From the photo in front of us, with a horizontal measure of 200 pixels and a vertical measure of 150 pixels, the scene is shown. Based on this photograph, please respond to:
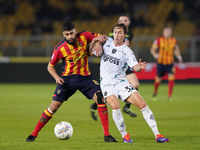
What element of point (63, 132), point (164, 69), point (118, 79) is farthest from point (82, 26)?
point (63, 132)

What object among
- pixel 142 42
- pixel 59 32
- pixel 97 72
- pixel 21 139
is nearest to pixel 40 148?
pixel 21 139

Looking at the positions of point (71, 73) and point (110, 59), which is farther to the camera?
point (71, 73)

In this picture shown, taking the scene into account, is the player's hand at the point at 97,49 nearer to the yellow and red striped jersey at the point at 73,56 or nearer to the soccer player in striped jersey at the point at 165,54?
the yellow and red striped jersey at the point at 73,56

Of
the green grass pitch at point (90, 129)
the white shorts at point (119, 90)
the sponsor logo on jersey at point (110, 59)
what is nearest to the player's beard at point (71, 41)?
the sponsor logo on jersey at point (110, 59)

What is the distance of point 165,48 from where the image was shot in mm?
12641

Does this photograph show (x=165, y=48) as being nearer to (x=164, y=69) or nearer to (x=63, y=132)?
(x=164, y=69)

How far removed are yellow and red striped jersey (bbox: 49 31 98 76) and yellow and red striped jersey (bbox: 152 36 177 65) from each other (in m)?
7.21

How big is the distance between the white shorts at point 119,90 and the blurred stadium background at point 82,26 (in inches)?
487

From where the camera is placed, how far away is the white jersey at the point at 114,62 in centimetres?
527

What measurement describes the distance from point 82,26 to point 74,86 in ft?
52.0

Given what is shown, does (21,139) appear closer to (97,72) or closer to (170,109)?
(170,109)

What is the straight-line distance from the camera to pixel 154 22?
21.4 meters

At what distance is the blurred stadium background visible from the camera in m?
18.2

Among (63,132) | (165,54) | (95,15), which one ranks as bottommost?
(63,132)
